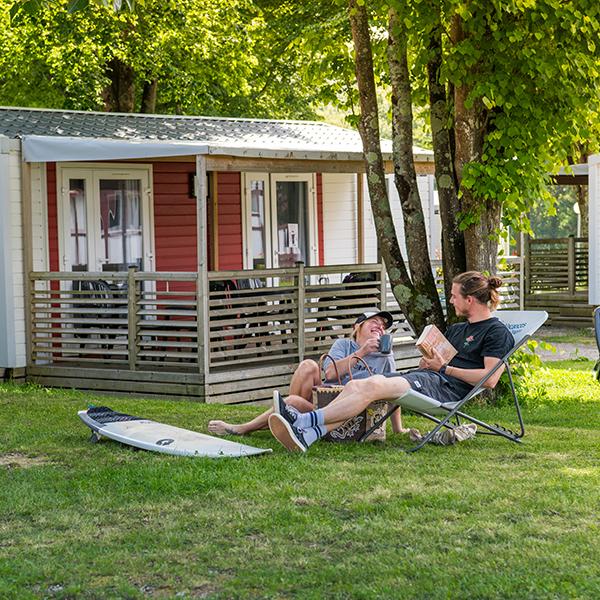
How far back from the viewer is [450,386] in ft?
24.9

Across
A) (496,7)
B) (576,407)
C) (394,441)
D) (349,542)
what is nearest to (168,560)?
(349,542)

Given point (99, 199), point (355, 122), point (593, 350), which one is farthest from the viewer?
point (593, 350)

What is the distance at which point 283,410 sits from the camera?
7094 millimetres

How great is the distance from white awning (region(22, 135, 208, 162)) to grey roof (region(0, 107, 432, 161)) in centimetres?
43

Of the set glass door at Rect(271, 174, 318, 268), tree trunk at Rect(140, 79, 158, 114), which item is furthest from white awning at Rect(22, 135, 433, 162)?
tree trunk at Rect(140, 79, 158, 114)

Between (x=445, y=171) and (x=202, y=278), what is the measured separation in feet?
8.05

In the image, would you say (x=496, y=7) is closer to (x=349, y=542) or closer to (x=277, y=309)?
(x=277, y=309)

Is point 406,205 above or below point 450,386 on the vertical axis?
above

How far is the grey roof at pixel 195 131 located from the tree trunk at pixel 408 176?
1411mm

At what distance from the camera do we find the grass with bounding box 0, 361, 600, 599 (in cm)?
464

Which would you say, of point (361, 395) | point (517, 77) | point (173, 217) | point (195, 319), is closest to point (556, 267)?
point (173, 217)

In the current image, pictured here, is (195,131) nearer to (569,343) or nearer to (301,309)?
(301,309)

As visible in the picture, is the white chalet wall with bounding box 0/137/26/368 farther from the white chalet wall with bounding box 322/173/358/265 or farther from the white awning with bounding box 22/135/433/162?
the white chalet wall with bounding box 322/173/358/265

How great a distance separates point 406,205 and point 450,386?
134 inches
